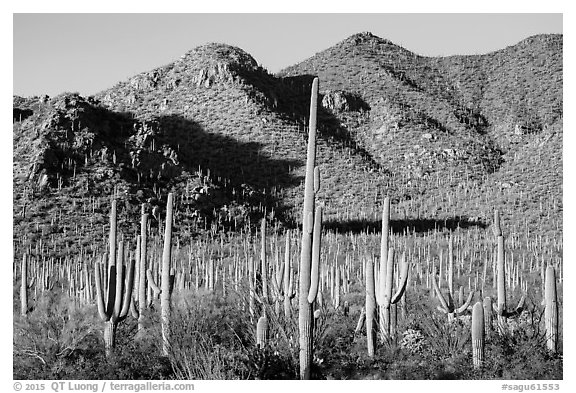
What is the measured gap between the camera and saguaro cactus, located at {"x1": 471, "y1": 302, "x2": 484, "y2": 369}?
43.5 ft

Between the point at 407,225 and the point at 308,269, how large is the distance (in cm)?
3601

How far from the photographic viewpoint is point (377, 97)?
235 feet

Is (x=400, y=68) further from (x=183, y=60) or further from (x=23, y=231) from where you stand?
(x=23, y=231)

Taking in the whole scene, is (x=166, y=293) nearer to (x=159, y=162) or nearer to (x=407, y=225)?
(x=407, y=225)

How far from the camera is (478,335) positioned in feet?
43.9

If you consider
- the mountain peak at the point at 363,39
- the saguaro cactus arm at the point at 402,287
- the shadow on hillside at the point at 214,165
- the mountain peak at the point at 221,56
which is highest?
the mountain peak at the point at 363,39

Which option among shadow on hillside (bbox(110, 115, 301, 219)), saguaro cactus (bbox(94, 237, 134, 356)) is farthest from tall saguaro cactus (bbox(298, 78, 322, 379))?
shadow on hillside (bbox(110, 115, 301, 219))

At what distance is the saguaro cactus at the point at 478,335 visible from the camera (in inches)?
522

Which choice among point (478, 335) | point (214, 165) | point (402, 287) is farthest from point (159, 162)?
point (478, 335)

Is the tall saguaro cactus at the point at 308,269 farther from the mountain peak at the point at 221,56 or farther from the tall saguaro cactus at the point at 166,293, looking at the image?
the mountain peak at the point at 221,56

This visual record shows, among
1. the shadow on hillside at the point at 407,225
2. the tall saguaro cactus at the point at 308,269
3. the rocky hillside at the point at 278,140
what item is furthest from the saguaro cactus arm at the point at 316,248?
the shadow on hillside at the point at 407,225

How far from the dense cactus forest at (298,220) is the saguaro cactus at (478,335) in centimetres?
4

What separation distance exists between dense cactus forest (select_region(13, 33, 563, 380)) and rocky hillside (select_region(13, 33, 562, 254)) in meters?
0.22
